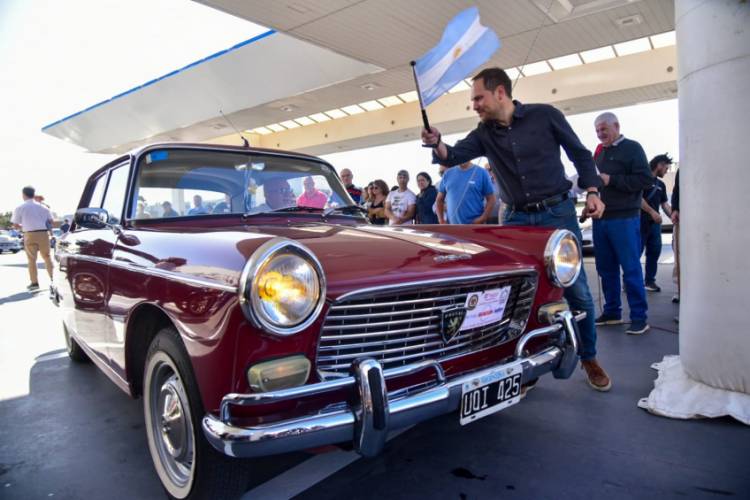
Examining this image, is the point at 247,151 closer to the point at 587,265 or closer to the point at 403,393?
the point at 403,393

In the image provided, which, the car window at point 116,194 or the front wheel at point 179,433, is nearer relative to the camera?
the front wheel at point 179,433

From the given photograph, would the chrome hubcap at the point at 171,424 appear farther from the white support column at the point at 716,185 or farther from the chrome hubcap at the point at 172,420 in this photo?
the white support column at the point at 716,185

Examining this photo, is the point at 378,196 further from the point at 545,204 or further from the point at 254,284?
the point at 254,284

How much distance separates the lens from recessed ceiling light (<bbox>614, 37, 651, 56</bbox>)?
39.5 feet

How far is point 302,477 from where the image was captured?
203 centimetres

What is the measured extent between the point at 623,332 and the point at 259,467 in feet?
10.5

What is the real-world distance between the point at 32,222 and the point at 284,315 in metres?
8.84

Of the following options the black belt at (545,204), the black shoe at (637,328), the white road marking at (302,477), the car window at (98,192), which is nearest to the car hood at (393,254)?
the black belt at (545,204)

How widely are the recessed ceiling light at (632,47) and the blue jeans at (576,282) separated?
11.3 meters

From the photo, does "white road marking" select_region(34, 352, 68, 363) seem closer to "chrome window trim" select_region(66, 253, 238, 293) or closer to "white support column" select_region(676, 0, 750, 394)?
"chrome window trim" select_region(66, 253, 238, 293)

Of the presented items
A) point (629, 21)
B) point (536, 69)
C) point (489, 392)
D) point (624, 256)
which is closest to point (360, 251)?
point (489, 392)

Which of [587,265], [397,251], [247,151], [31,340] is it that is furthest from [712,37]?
[587,265]

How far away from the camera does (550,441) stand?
225 cm

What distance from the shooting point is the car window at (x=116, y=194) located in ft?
8.79
